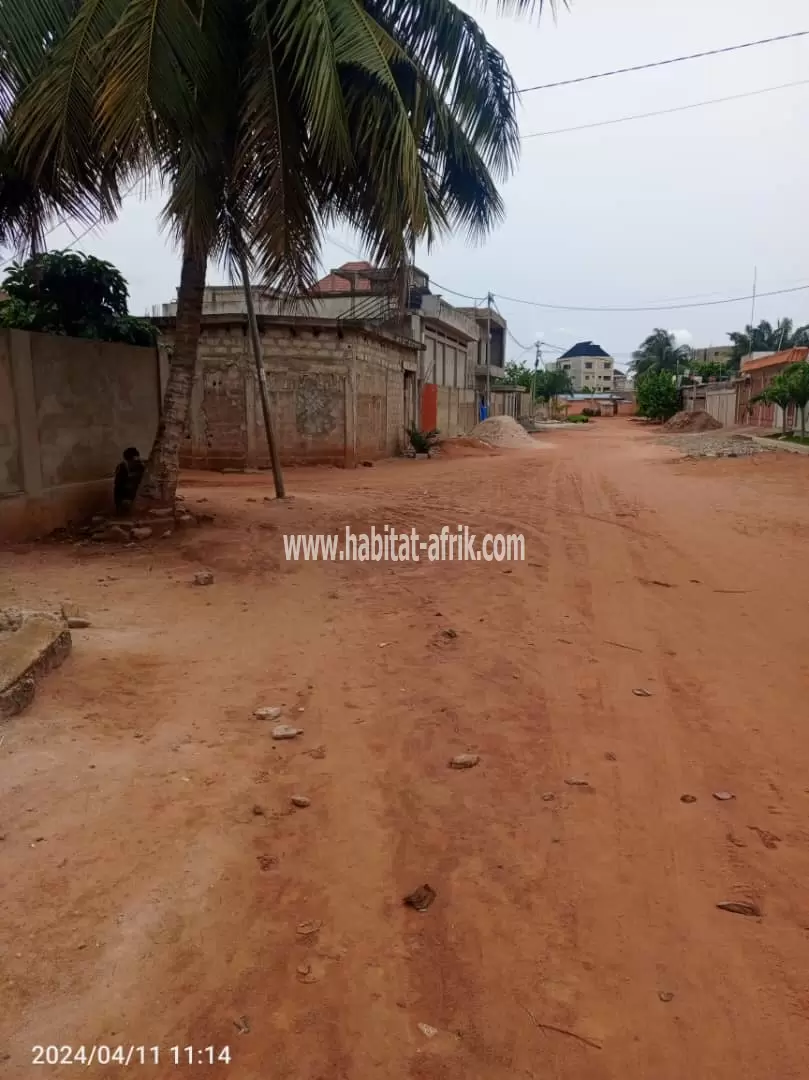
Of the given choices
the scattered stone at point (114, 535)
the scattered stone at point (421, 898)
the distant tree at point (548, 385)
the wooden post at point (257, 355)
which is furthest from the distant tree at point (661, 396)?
the scattered stone at point (421, 898)

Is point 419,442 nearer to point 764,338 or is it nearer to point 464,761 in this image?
point 464,761

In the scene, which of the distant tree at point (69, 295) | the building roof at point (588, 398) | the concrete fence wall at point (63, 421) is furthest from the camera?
the building roof at point (588, 398)

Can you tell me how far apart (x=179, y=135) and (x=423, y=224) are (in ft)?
7.99

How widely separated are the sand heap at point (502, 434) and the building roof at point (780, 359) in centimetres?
1073

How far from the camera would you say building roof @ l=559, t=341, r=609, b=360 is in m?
119

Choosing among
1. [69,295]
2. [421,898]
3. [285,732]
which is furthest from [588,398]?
[421,898]

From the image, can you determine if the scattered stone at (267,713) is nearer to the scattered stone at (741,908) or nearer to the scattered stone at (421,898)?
the scattered stone at (421,898)

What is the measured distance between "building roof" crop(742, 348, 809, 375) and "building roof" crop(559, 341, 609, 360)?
84.7 meters

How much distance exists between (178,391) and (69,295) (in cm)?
223

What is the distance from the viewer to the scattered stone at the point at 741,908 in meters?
2.56

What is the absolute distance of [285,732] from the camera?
3.87 meters

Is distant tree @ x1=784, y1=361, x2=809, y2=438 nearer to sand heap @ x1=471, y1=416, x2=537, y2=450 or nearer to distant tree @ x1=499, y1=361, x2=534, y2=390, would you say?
sand heap @ x1=471, y1=416, x2=537, y2=450

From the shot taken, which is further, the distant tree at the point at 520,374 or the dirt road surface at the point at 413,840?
the distant tree at the point at 520,374

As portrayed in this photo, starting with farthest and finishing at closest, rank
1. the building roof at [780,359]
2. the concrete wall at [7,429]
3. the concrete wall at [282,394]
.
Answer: the building roof at [780,359] → the concrete wall at [282,394] → the concrete wall at [7,429]
